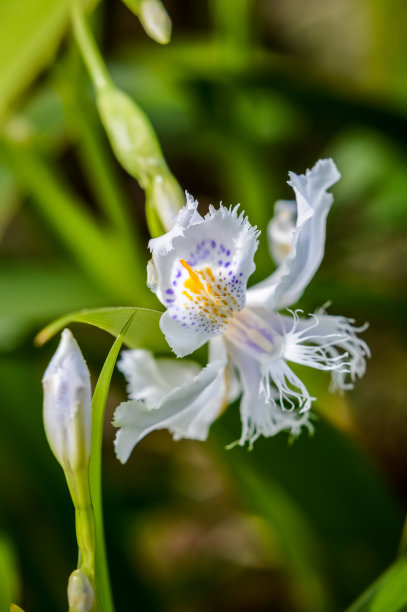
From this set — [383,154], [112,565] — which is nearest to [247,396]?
[112,565]

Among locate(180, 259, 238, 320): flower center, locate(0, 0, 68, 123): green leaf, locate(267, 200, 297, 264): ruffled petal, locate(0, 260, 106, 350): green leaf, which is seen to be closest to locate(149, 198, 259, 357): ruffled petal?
locate(180, 259, 238, 320): flower center

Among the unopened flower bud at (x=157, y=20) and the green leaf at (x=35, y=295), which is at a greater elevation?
the unopened flower bud at (x=157, y=20)

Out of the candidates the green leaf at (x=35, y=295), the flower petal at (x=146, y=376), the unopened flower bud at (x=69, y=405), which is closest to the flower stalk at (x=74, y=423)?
the unopened flower bud at (x=69, y=405)

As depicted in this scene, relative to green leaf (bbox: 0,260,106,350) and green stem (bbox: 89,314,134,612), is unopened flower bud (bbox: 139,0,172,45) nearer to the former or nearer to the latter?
green stem (bbox: 89,314,134,612)

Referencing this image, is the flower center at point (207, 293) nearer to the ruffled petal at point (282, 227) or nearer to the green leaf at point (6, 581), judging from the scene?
the ruffled petal at point (282, 227)

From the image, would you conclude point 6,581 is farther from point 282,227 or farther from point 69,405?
point 282,227

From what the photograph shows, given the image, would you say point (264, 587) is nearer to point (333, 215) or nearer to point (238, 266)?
point (333, 215)

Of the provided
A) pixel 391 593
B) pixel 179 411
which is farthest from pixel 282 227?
pixel 391 593
